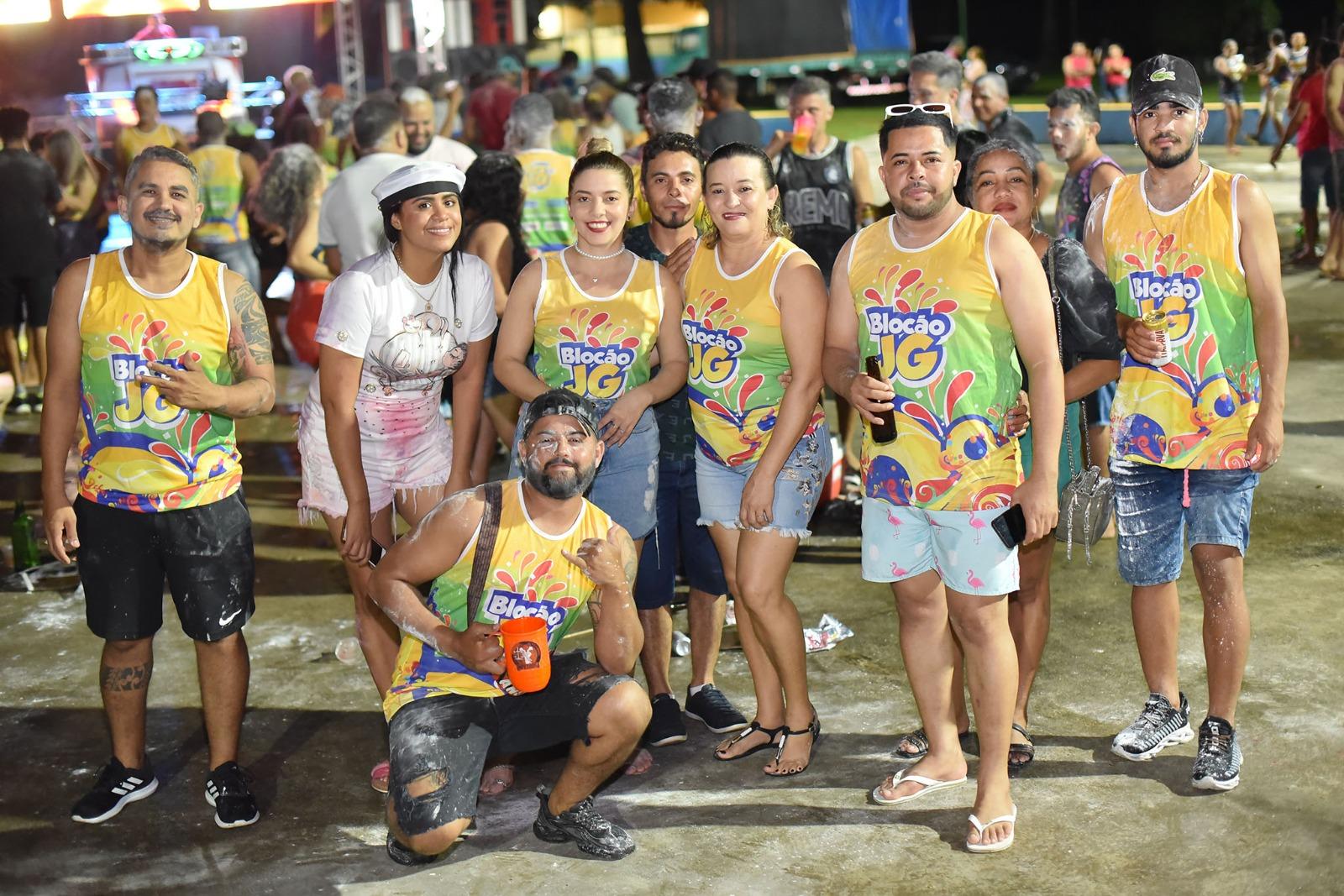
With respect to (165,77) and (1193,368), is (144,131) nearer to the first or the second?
(1193,368)

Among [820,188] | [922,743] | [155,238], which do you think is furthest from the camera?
[820,188]

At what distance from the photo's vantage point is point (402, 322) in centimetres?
454

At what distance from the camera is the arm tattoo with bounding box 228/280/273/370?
4461 mm

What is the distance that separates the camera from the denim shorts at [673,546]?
5039 millimetres

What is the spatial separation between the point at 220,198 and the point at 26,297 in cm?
153

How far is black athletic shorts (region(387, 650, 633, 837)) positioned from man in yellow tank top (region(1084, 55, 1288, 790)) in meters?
1.70

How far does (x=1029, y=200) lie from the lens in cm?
459

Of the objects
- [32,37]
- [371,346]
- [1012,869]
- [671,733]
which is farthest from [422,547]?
[32,37]

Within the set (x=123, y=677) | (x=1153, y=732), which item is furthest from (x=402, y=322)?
(x=1153, y=732)

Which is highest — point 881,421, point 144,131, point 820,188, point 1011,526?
point 144,131

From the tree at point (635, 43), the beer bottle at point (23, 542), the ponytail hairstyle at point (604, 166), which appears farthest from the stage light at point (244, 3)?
the ponytail hairstyle at point (604, 166)

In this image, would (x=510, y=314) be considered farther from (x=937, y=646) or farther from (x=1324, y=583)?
(x=1324, y=583)

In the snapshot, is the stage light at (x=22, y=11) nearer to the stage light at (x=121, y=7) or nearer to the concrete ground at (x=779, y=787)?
the stage light at (x=121, y=7)

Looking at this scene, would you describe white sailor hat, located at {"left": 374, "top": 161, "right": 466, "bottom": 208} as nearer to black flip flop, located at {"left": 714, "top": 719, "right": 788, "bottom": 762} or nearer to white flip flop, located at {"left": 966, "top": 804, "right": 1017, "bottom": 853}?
black flip flop, located at {"left": 714, "top": 719, "right": 788, "bottom": 762}
